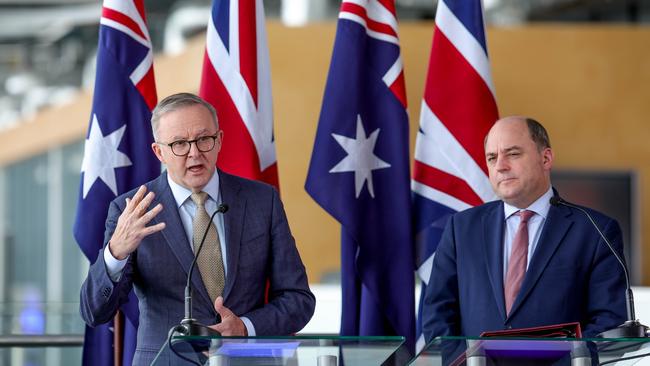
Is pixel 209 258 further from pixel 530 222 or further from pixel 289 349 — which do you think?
pixel 530 222

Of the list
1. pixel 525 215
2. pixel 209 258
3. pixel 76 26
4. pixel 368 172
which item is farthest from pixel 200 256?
pixel 76 26

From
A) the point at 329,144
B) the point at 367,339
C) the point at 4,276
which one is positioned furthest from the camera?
the point at 4,276

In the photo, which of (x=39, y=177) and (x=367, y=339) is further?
(x=39, y=177)

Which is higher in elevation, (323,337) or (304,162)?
(304,162)

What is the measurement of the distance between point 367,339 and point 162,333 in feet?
2.92

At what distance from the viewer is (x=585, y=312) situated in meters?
3.35

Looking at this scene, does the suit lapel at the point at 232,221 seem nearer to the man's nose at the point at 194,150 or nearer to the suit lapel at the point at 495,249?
the man's nose at the point at 194,150

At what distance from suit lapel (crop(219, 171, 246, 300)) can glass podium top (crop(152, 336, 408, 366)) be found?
674 millimetres

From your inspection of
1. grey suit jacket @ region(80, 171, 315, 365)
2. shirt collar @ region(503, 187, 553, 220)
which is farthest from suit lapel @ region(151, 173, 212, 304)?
shirt collar @ region(503, 187, 553, 220)

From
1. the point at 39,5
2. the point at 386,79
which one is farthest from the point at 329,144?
the point at 39,5

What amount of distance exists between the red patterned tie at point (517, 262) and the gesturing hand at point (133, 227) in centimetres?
109

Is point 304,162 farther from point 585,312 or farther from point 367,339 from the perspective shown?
point 367,339

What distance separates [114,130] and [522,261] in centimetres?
179

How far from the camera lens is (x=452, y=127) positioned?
448 cm
